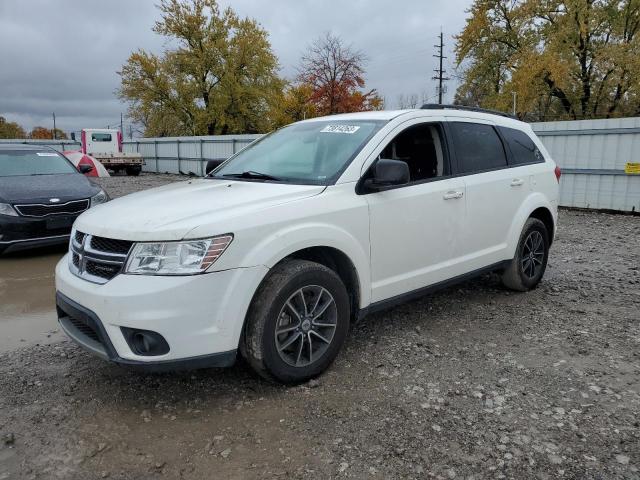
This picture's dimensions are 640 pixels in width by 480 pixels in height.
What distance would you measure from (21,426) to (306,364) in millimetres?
1631

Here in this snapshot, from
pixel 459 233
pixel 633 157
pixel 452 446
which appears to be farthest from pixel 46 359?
pixel 633 157

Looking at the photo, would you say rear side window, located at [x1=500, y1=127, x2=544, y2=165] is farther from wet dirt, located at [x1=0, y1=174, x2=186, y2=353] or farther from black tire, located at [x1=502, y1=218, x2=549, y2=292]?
wet dirt, located at [x1=0, y1=174, x2=186, y2=353]

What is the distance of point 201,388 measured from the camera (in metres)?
3.33

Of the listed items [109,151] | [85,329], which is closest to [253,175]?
[85,329]

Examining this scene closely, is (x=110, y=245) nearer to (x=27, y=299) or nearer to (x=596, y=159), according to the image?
(x=27, y=299)

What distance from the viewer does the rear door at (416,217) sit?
3.64 metres

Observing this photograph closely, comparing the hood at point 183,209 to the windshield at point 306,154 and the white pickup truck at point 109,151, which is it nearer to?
the windshield at point 306,154

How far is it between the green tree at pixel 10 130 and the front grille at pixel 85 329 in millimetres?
88785

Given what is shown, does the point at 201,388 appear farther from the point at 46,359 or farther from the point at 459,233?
the point at 459,233

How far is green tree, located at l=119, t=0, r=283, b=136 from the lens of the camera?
36469mm

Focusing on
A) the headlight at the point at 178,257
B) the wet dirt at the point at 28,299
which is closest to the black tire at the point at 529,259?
the headlight at the point at 178,257

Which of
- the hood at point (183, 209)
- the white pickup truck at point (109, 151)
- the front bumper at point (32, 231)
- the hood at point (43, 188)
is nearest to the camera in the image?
the hood at point (183, 209)

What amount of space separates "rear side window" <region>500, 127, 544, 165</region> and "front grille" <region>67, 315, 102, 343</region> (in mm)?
3873

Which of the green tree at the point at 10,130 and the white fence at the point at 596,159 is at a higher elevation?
the green tree at the point at 10,130
